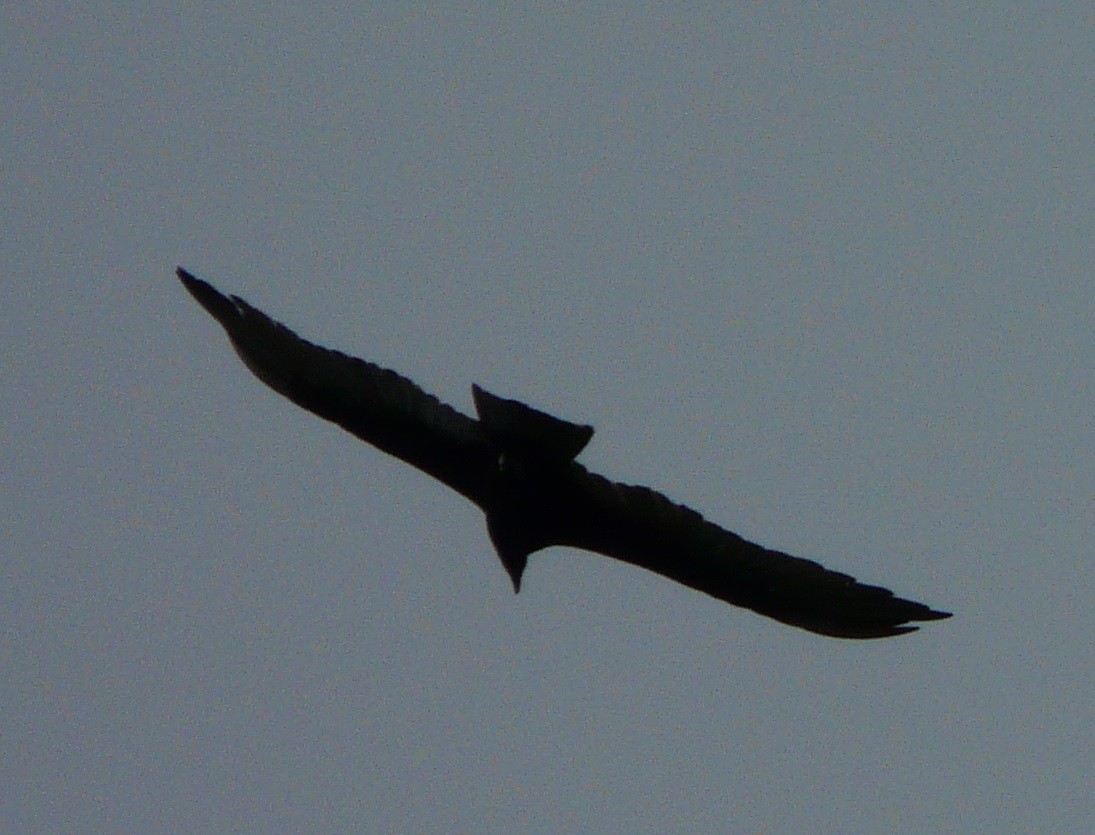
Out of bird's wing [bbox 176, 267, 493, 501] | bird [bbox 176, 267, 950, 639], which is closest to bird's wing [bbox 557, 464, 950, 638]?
bird [bbox 176, 267, 950, 639]

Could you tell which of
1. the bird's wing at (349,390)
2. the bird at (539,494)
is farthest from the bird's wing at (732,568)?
the bird's wing at (349,390)

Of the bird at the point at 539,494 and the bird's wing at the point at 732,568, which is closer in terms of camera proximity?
the bird at the point at 539,494

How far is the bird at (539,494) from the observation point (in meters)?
A: 9.42

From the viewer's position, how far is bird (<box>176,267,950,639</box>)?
9.42 m

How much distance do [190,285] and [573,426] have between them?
76.7 inches

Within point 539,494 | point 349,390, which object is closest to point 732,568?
point 539,494

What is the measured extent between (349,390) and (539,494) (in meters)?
1.16

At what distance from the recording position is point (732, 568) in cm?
1008

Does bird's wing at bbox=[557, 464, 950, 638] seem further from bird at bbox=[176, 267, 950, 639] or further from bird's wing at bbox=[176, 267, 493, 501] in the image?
bird's wing at bbox=[176, 267, 493, 501]

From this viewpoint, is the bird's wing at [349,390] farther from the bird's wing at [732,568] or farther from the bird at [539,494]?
the bird's wing at [732,568]

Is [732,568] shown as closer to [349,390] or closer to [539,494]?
[539,494]

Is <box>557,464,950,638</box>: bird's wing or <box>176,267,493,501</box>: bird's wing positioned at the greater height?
<box>557,464,950,638</box>: bird's wing

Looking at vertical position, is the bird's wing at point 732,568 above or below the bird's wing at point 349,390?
above

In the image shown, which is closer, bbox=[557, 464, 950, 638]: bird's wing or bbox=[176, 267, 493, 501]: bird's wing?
bbox=[176, 267, 493, 501]: bird's wing
